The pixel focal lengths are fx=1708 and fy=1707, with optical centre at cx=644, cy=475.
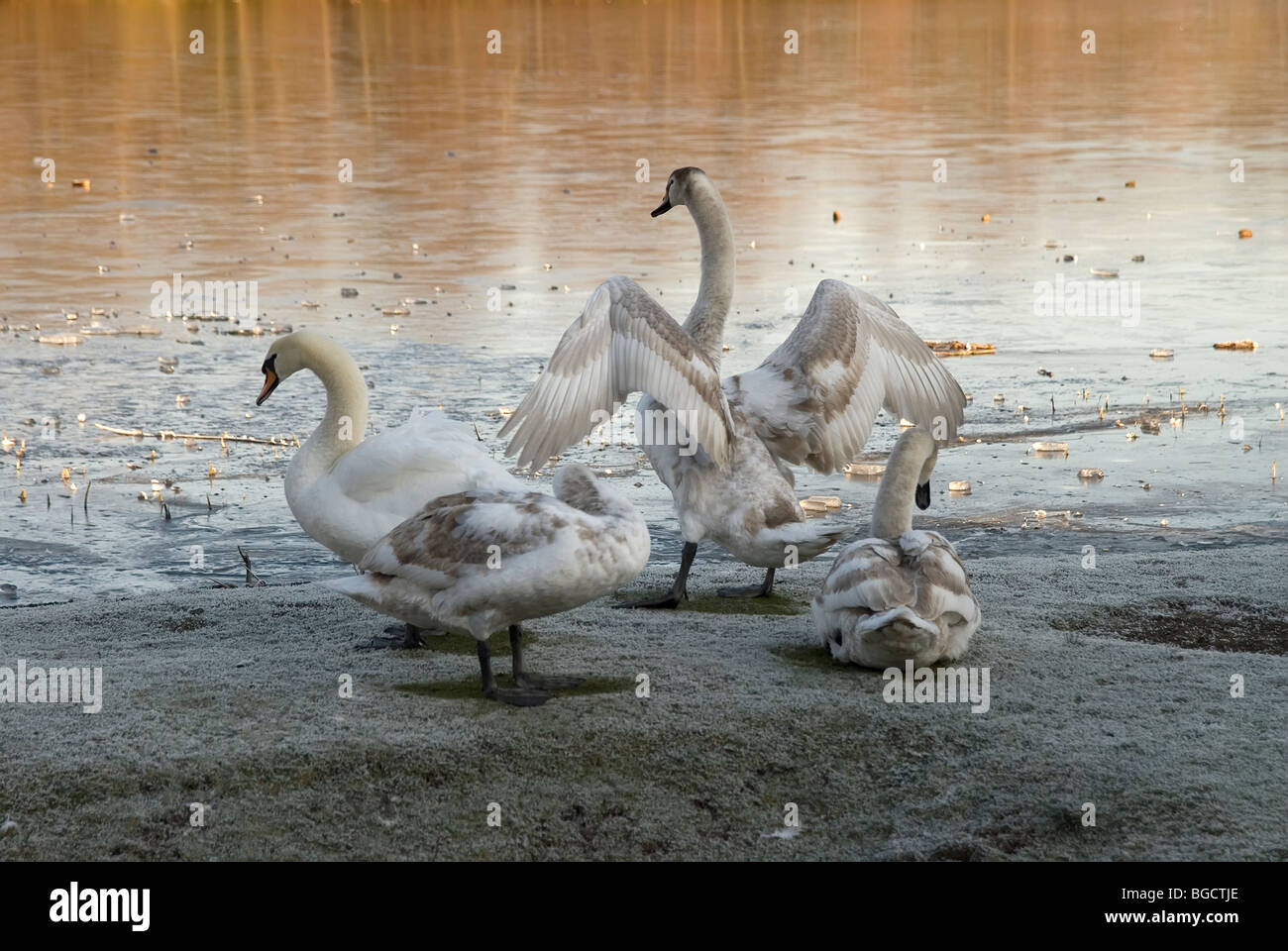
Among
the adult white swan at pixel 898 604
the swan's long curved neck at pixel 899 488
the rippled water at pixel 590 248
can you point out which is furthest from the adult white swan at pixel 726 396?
the rippled water at pixel 590 248

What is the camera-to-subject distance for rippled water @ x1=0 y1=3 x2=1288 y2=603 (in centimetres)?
782

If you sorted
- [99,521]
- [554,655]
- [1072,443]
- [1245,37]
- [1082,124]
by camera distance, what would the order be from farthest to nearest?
[1245,37], [1082,124], [1072,443], [99,521], [554,655]

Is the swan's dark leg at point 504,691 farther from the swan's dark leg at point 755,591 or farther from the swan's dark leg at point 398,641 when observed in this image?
the swan's dark leg at point 755,591

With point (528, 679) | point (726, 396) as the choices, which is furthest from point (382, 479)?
point (726, 396)

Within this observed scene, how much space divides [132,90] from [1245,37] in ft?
75.3

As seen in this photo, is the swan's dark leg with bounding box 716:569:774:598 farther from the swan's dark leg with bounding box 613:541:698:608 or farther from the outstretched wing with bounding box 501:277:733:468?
the outstretched wing with bounding box 501:277:733:468

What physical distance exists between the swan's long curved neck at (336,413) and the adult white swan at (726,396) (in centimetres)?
60

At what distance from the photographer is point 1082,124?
2170 cm

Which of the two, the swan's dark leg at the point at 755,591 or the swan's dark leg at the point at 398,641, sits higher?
the swan's dark leg at the point at 398,641

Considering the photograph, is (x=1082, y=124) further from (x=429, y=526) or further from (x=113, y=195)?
(x=429, y=526)

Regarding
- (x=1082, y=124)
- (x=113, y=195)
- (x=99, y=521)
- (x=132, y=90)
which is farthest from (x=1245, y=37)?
(x=99, y=521)

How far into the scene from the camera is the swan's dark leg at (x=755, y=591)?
633cm

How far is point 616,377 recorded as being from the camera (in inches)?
235

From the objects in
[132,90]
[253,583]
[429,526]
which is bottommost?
[253,583]
